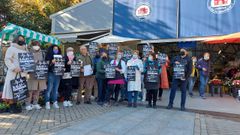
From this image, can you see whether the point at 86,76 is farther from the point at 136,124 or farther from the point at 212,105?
the point at 212,105

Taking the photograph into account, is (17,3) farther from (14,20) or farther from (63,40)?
(63,40)

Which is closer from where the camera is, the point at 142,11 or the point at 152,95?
the point at 152,95

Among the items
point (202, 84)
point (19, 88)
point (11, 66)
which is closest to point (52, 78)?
point (19, 88)

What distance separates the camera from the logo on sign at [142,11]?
17.6m

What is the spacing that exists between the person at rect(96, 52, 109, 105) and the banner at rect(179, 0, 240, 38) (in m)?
6.43

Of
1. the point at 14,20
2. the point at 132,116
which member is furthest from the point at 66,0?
the point at 132,116

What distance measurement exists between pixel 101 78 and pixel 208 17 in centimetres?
699

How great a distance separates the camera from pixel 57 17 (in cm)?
2272

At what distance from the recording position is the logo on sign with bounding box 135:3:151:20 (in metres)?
17.6

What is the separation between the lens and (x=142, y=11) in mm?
17812

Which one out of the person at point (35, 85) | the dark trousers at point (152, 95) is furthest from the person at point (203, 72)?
the person at point (35, 85)

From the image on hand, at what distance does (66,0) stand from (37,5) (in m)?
2.53

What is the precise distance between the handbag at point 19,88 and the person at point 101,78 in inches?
102

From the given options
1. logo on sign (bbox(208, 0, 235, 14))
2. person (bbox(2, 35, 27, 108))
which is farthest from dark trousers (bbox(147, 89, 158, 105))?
logo on sign (bbox(208, 0, 235, 14))
